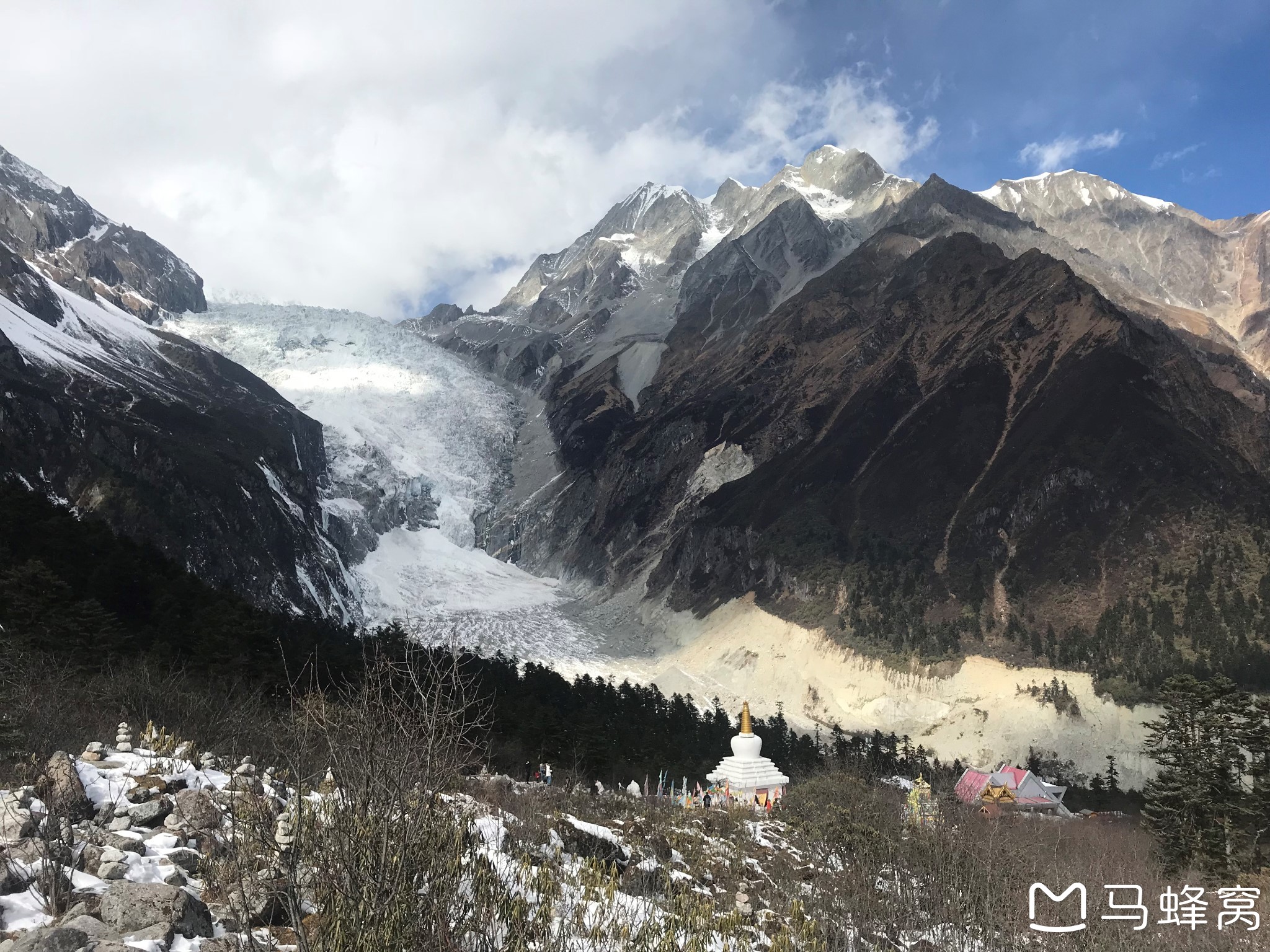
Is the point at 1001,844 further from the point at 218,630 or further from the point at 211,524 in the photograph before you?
the point at 211,524

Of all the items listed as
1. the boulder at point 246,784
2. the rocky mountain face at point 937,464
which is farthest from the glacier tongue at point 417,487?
the boulder at point 246,784

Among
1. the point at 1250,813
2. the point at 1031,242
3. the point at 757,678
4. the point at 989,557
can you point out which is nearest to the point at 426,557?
the point at 757,678

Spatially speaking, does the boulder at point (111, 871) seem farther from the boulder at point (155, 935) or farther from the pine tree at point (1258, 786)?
the pine tree at point (1258, 786)

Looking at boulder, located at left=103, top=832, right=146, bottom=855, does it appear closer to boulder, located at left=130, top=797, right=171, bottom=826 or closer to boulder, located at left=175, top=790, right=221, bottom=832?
boulder, located at left=130, top=797, right=171, bottom=826

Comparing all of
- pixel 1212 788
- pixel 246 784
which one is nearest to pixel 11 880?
pixel 246 784

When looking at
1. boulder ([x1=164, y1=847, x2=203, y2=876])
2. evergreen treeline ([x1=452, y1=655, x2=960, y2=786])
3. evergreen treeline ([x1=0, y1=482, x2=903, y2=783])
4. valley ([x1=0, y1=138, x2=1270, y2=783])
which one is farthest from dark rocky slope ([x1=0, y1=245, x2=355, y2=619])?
boulder ([x1=164, y1=847, x2=203, y2=876])
